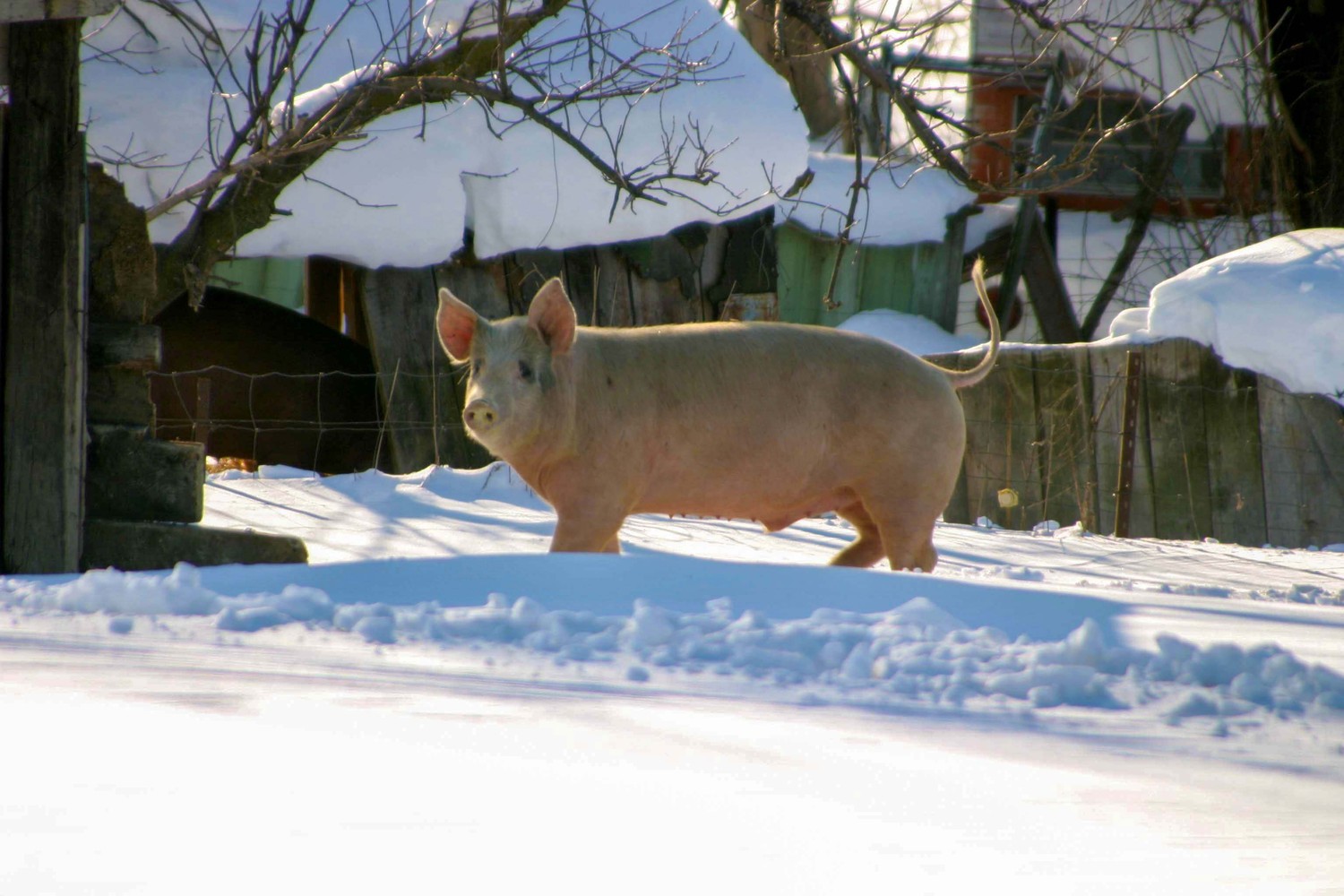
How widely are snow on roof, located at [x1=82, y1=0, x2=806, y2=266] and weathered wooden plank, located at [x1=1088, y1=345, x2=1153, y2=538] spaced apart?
259cm

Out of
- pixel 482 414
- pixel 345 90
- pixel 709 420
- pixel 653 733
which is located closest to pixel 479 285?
pixel 345 90

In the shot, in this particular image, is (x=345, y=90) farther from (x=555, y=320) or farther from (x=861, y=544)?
(x=861, y=544)

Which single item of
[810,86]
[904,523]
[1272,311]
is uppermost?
[810,86]

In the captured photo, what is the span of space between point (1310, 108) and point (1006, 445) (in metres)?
4.52

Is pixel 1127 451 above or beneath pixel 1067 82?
beneath

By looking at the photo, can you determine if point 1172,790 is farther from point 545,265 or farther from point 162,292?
point 545,265

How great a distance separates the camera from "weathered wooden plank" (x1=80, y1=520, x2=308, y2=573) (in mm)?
4418

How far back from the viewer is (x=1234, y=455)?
30.0 feet

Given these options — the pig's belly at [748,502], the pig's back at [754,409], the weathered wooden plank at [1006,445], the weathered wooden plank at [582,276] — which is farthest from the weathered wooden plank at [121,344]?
the weathered wooden plank at [1006,445]

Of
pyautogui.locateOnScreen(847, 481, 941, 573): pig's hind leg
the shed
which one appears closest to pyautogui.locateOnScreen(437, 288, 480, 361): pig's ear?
pyautogui.locateOnScreen(847, 481, 941, 573): pig's hind leg

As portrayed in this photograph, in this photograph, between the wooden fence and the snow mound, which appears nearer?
the snow mound

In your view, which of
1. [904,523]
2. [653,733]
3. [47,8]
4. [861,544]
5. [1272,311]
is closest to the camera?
[653,733]

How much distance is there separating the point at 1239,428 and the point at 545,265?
4.95 meters

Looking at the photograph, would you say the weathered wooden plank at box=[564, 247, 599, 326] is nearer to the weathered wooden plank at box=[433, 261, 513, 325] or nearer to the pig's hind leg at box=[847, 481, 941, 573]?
the weathered wooden plank at box=[433, 261, 513, 325]
